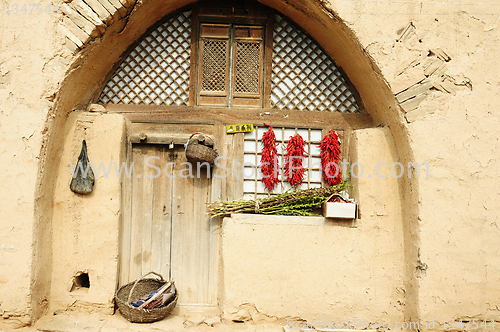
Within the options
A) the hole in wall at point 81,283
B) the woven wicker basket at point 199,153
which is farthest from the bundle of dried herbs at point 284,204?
the hole in wall at point 81,283

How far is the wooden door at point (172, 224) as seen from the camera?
3650mm

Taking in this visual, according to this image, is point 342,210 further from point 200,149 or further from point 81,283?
point 81,283

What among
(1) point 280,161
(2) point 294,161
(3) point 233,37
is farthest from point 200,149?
(3) point 233,37

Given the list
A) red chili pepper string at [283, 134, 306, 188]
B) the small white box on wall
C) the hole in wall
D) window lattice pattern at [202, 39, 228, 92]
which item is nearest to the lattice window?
red chili pepper string at [283, 134, 306, 188]

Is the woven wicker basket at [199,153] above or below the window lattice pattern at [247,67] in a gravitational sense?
below

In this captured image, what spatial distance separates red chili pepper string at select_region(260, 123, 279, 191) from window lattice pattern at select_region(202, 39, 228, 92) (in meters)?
0.75

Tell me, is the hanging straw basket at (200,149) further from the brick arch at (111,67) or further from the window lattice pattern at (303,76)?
the brick arch at (111,67)

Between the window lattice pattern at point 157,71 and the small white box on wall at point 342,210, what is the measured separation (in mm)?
1957

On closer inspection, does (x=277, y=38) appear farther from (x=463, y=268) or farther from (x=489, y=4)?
(x=463, y=268)

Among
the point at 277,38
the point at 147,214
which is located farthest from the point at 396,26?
the point at 147,214

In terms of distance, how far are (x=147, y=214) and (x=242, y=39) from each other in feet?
7.32

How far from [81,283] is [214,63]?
2804 mm

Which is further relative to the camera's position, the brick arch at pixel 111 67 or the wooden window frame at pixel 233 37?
the wooden window frame at pixel 233 37

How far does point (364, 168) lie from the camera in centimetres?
347
